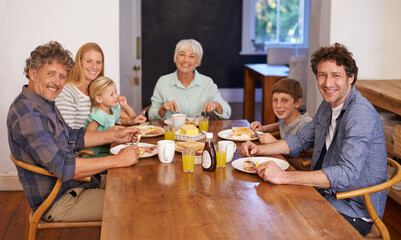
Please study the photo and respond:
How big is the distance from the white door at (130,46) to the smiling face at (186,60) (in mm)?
2141

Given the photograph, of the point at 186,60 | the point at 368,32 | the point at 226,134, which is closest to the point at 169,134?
the point at 226,134

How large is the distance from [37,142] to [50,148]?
0.20 ft

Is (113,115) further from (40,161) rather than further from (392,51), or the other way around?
(392,51)

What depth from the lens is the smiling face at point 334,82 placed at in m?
2.22

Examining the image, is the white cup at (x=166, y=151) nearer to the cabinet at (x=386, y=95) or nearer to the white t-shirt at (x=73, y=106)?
the white t-shirt at (x=73, y=106)

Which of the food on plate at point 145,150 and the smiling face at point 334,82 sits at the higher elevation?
the smiling face at point 334,82

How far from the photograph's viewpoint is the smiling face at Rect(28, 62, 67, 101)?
2.24 m

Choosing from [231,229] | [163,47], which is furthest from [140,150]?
[163,47]

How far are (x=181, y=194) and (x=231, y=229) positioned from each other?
1.15ft

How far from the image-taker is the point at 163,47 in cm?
834

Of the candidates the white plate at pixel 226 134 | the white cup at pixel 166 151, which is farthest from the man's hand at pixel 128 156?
the white plate at pixel 226 134

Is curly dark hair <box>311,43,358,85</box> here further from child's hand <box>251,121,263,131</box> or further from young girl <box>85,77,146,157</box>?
young girl <box>85,77,146,157</box>

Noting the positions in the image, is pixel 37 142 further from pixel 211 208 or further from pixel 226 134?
pixel 226 134

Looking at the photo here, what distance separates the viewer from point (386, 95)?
3.38 m
